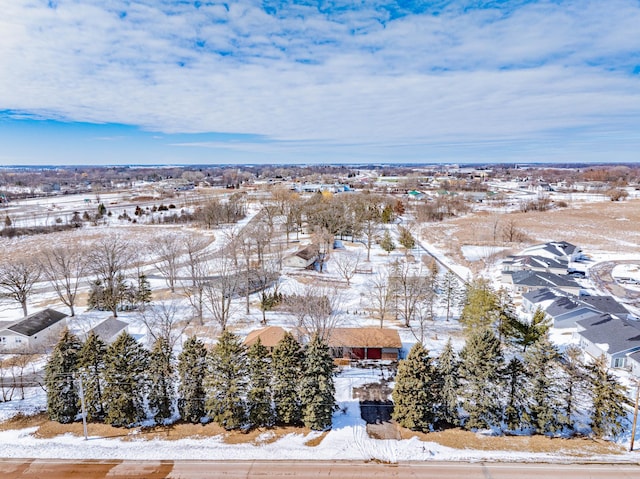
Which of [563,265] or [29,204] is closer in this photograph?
[563,265]

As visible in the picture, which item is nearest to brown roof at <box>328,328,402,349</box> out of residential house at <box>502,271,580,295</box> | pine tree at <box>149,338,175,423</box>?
pine tree at <box>149,338,175,423</box>

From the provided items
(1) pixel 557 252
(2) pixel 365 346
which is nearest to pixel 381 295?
(2) pixel 365 346

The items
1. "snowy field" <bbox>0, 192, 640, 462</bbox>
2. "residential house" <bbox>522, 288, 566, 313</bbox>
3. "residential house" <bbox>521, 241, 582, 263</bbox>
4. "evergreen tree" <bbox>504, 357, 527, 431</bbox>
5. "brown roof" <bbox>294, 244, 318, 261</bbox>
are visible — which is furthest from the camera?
"residential house" <bbox>521, 241, 582, 263</bbox>

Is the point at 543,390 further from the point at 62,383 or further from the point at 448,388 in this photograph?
the point at 62,383

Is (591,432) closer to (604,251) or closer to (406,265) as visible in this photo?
(406,265)

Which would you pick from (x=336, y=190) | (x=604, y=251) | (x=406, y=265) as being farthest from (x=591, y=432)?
(x=336, y=190)

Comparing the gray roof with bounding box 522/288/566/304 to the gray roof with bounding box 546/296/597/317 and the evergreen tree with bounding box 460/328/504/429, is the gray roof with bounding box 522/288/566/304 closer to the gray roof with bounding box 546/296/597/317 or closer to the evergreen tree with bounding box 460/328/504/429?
the gray roof with bounding box 546/296/597/317

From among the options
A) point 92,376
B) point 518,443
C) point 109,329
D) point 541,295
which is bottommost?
point 518,443
